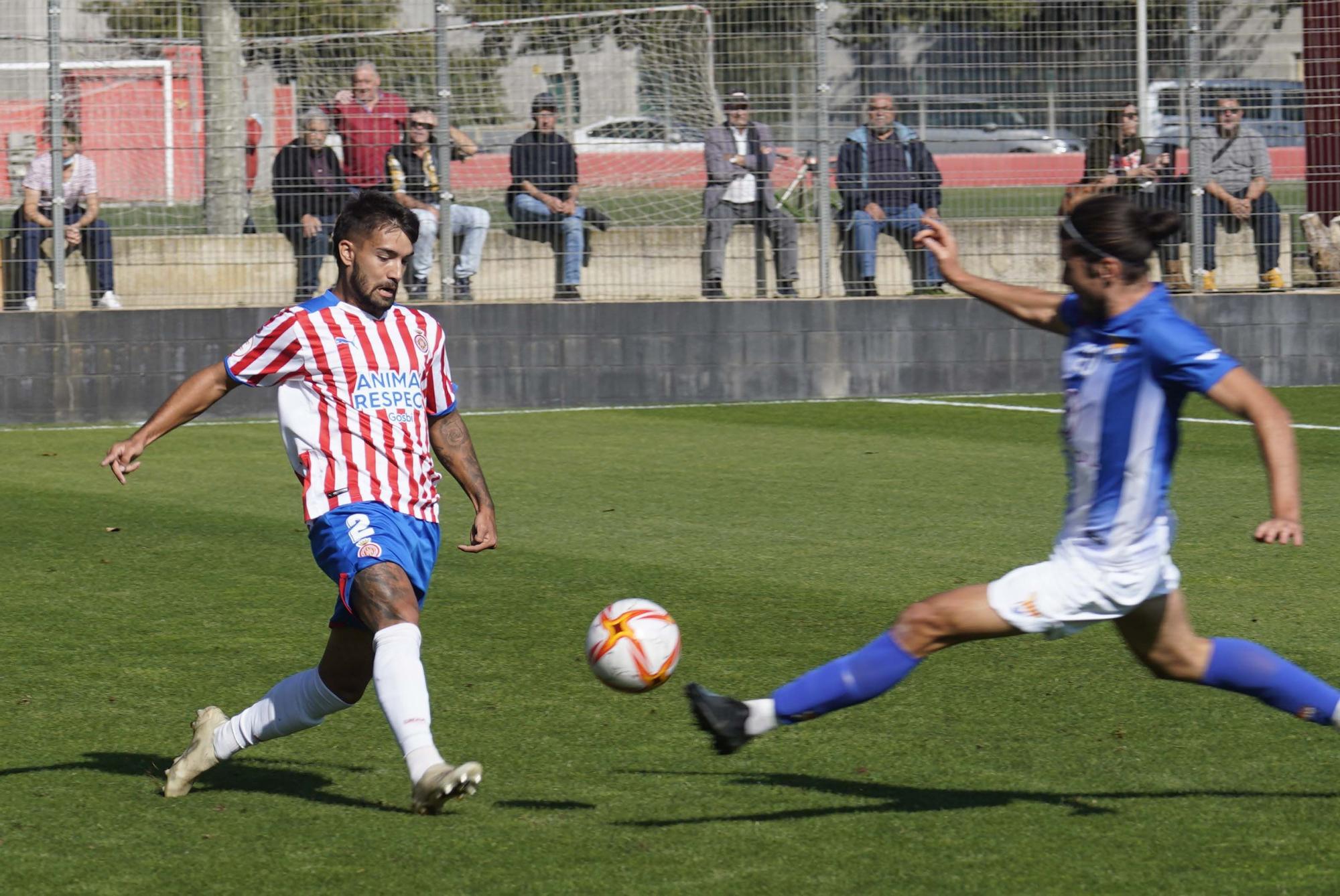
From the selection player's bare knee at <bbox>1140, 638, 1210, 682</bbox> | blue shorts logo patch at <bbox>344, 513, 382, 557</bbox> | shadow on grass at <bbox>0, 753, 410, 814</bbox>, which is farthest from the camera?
shadow on grass at <bbox>0, 753, 410, 814</bbox>

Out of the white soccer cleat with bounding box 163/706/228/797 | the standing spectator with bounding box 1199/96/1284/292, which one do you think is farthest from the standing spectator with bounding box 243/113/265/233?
the white soccer cleat with bounding box 163/706/228/797

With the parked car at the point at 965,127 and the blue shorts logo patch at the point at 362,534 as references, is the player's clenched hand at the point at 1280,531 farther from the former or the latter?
the parked car at the point at 965,127

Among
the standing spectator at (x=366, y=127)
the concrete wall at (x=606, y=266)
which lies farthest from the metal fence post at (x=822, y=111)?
the standing spectator at (x=366, y=127)

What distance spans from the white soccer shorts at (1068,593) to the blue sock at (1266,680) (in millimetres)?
369

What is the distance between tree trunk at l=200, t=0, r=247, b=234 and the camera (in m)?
15.2

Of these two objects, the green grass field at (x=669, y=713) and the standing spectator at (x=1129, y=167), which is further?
the standing spectator at (x=1129, y=167)

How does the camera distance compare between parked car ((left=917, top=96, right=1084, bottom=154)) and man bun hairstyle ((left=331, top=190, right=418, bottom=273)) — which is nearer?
man bun hairstyle ((left=331, top=190, right=418, bottom=273))

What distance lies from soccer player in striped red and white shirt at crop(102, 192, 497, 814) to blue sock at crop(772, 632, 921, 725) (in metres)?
1.03

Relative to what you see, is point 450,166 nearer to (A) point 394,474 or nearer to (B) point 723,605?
(B) point 723,605

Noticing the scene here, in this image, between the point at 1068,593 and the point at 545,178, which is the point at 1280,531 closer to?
the point at 1068,593

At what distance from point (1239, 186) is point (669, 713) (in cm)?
1131

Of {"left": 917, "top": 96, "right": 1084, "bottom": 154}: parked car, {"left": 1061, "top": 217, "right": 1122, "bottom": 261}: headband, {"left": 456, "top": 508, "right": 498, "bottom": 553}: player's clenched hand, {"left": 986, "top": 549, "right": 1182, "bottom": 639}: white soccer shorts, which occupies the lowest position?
{"left": 986, "top": 549, "right": 1182, "bottom": 639}: white soccer shorts

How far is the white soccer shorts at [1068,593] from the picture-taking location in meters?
4.69

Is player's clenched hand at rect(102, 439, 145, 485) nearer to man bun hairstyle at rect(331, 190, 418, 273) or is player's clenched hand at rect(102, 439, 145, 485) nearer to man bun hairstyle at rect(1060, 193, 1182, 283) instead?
man bun hairstyle at rect(331, 190, 418, 273)
